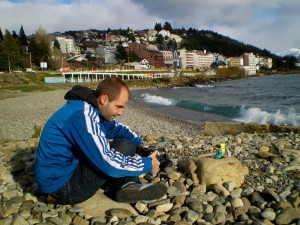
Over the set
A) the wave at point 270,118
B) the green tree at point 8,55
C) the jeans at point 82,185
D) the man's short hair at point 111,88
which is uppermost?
the green tree at point 8,55

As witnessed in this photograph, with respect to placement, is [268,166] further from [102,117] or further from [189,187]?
[102,117]

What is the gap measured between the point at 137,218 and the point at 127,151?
0.72m

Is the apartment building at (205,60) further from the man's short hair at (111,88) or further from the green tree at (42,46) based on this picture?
the man's short hair at (111,88)

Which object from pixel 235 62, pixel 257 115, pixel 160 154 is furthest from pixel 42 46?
pixel 235 62

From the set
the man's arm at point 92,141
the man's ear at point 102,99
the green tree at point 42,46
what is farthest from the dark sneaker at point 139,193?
the green tree at point 42,46

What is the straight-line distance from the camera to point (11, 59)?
171ft

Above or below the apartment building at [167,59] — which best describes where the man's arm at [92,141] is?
below

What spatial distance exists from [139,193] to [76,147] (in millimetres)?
875

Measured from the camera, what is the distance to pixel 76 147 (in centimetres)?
253

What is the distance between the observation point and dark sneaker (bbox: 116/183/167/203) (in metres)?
2.94

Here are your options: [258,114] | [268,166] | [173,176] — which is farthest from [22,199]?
[258,114]

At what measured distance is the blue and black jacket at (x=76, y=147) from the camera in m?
2.38

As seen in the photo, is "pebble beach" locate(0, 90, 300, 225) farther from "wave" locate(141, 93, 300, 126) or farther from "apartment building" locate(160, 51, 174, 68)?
"apartment building" locate(160, 51, 174, 68)

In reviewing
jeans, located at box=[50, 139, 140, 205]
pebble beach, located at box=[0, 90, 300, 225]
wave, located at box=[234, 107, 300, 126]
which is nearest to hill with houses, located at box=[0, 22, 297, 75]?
wave, located at box=[234, 107, 300, 126]
